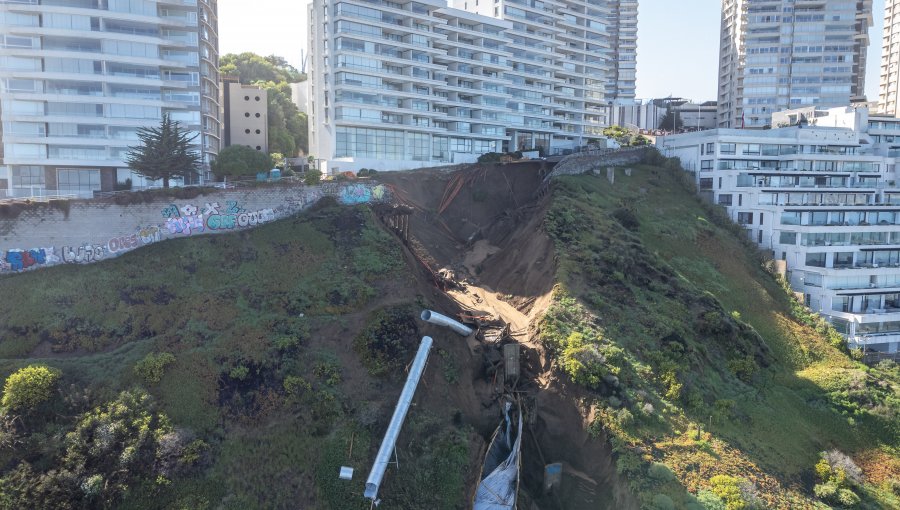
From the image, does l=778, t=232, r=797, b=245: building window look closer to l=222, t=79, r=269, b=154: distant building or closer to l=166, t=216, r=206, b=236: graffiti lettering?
l=166, t=216, r=206, b=236: graffiti lettering

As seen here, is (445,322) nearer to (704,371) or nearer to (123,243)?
(704,371)

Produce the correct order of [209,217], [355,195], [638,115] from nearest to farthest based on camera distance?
1. [209,217]
2. [355,195]
3. [638,115]

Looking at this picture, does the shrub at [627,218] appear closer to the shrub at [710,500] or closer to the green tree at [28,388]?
the shrub at [710,500]

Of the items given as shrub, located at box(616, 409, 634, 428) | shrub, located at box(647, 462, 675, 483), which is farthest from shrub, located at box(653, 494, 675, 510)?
shrub, located at box(616, 409, 634, 428)

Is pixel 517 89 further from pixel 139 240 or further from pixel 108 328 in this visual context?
pixel 108 328

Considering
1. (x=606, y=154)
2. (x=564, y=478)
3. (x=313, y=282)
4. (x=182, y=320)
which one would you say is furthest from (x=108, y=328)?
(x=606, y=154)

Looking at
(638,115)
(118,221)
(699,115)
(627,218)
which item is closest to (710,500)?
(627,218)
